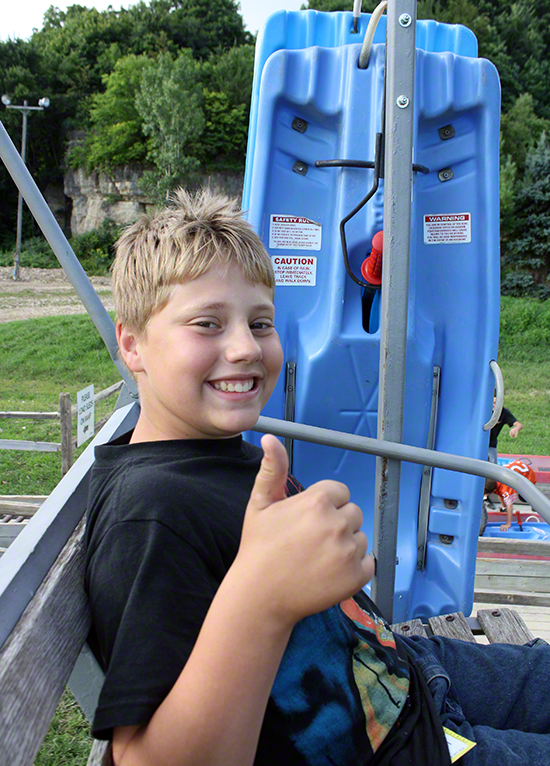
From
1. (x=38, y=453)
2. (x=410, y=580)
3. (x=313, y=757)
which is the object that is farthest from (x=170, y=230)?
(x=38, y=453)

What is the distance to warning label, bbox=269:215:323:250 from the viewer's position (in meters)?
2.06

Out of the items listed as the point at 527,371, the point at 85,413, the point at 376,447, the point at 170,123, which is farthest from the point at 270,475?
the point at 170,123

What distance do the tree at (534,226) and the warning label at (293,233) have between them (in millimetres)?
25068

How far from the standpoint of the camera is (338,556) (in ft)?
1.98

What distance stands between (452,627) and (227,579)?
1.25 meters

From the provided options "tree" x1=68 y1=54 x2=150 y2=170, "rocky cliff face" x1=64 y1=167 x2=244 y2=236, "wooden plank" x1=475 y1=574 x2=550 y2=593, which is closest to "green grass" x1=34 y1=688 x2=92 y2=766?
"wooden plank" x1=475 y1=574 x2=550 y2=593

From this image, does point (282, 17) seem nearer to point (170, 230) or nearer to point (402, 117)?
point (402, 117)

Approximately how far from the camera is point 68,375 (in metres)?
14.6

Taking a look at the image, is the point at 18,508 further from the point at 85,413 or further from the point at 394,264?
the point at 394,264

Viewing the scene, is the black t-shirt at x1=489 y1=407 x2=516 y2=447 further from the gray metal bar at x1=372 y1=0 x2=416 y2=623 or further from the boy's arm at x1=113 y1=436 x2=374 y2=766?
the boy's arm at x1=113 y1=436 x2=374 y2=766

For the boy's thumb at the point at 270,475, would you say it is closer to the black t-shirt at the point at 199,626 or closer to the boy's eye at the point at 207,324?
the black t-shirt at the point at 199,626

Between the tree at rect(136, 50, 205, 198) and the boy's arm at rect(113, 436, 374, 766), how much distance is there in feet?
104

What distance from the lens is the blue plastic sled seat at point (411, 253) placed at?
6.40 ft

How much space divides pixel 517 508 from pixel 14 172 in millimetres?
5797
